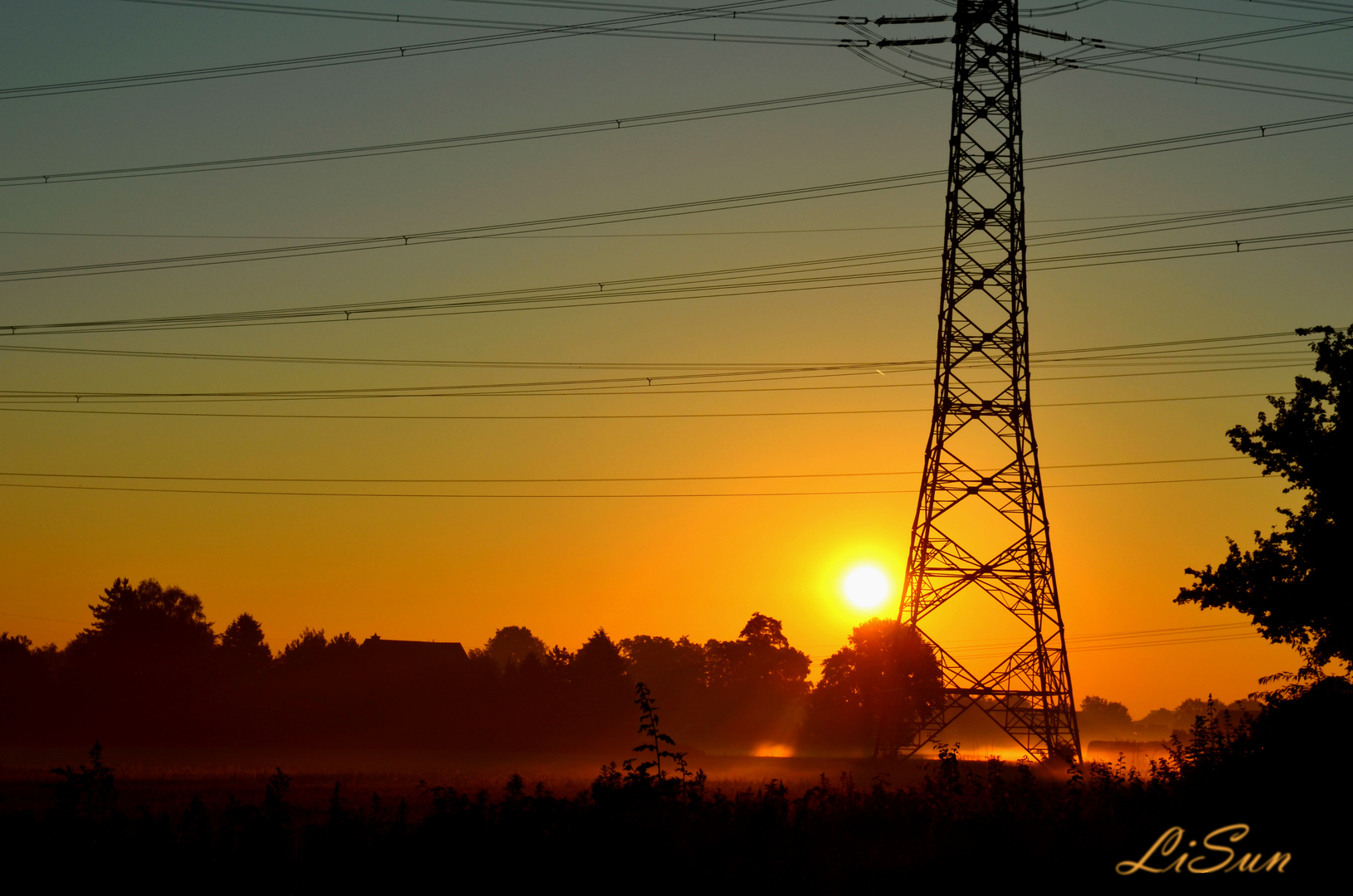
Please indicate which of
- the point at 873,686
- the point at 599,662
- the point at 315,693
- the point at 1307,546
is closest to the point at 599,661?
the point at 599,662

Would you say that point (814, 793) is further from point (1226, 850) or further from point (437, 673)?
point (437, 673)

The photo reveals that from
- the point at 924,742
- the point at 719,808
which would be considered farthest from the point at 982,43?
the point at 719,808

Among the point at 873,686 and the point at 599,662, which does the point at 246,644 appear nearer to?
the point at 599,662

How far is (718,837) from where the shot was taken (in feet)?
59.7

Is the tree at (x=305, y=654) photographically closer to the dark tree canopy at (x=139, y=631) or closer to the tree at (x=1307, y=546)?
the dark tree canopy at (x=139, y=631)

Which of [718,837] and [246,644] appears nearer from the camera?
[718,837]

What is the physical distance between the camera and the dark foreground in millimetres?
15672

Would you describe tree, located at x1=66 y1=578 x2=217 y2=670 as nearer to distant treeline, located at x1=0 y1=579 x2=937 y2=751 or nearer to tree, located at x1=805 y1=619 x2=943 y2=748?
distant treeline, located at x1=0 y1=579 x2=937 y2=751

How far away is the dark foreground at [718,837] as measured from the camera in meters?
15.7

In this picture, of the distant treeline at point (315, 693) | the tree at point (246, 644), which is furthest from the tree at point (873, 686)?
the tree at point (246, 644)

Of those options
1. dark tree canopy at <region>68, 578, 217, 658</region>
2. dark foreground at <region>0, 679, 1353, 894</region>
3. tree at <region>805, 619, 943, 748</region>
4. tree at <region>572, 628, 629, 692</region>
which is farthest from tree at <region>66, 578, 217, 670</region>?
dark foreground at <region>0, 679, 1353, 894</region>

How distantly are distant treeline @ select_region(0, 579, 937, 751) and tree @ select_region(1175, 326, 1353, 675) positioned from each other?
29721 millimetres
